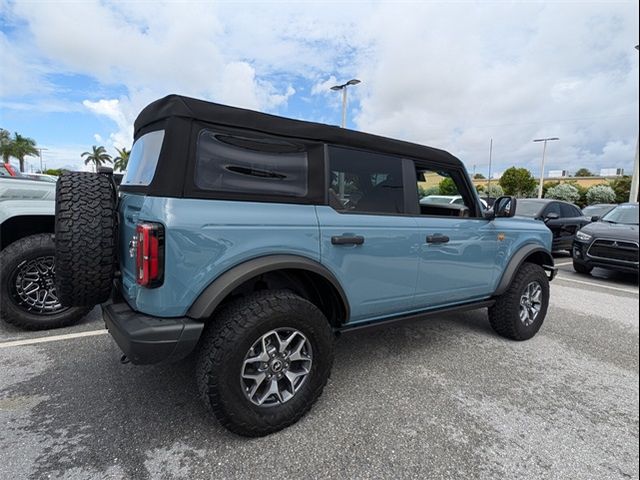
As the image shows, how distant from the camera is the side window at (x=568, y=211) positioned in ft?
31.6

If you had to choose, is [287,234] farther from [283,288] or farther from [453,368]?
[453,368]

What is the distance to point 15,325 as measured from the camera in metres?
3.65

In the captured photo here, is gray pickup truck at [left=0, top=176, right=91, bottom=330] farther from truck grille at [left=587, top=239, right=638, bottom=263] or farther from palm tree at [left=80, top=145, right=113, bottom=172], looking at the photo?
palm tree at [left=80, top=145, right=113, bottom=172]

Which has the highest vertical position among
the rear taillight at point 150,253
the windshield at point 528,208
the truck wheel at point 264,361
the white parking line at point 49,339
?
the windshield at point 528,208

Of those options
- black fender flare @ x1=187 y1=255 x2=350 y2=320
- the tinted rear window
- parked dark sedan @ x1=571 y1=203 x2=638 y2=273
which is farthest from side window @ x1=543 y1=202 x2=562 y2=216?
the tinted rear window

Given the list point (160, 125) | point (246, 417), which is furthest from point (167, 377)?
point (160, 125)

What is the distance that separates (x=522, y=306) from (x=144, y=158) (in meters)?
3.76

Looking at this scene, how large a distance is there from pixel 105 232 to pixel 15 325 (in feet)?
7.62

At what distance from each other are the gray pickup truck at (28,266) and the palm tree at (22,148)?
53.4 meters

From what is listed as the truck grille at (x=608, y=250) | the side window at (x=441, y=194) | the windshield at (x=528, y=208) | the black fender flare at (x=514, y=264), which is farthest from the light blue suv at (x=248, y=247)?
the windshield at (x=528, y=208)

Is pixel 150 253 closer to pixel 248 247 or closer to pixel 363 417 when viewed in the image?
pixel 248 247

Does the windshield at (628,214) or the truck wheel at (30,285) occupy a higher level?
the windshield at (628,214)

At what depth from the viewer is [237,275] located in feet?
6.80

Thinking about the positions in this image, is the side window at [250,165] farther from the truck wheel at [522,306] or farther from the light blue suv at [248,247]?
the truck wheel at [522,306]
